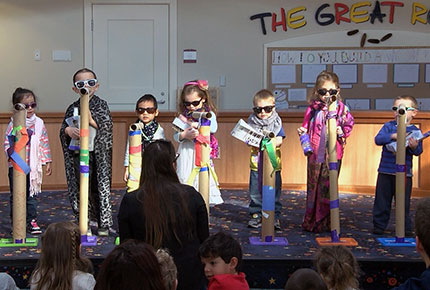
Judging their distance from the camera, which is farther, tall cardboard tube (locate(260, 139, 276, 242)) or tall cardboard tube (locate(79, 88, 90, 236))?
tall cardboard tube (locate(260, 139, 276, 242))

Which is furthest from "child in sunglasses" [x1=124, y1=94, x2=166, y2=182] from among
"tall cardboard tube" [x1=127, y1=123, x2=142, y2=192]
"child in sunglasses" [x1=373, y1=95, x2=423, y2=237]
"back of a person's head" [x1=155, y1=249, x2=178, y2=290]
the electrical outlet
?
the electrical outlet

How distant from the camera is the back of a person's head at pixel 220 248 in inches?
126

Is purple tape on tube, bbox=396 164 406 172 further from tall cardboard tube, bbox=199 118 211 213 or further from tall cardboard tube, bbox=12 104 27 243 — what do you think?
tall cardboard tube, bbox=12 104 27 243

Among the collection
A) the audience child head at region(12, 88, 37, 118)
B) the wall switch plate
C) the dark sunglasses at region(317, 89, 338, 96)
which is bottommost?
the audience child head at region(12, 88, 37, 118)

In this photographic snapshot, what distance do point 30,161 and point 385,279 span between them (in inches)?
107

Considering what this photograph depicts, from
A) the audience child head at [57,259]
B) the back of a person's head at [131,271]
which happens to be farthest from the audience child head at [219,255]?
the back of a person's head at [131,271]

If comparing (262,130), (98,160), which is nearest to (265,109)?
(262,130)

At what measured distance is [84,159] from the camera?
17.1 ft

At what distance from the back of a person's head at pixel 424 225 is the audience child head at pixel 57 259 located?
140 centimetres

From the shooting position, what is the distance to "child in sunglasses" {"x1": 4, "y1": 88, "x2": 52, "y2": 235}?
5.49 metres

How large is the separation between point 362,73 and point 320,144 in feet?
16.4

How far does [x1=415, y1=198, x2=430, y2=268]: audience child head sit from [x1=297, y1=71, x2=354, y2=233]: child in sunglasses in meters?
3.13

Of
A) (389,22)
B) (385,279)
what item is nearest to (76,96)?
(389,22)

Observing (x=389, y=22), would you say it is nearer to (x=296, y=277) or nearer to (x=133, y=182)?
(x=133, y=182)
